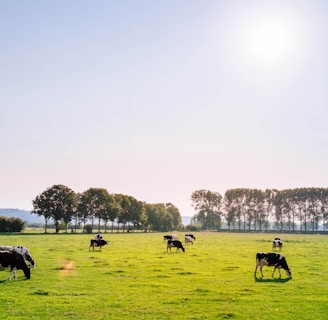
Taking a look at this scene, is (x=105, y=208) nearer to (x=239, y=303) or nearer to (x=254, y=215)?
(x=254, y=215)

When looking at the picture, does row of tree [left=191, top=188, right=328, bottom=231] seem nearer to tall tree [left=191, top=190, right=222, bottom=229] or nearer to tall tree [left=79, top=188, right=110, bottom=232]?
tall tree [left=191, top=190, right=222, bottom=229]

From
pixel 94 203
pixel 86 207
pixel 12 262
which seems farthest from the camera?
pixel 94 203

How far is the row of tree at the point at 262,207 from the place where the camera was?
579ft

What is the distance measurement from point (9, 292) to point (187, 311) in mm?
10469

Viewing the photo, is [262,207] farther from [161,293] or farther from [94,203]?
Result: [161,293]

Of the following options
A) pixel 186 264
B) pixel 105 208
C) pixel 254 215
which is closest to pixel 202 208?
pixel 254 215

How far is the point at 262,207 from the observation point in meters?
186

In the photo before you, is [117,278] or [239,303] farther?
[117,278]

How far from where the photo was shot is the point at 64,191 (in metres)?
126

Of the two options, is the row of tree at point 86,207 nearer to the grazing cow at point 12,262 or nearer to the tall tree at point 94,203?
the tall tree at point 94,203

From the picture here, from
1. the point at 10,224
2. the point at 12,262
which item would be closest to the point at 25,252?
the point at 12,262

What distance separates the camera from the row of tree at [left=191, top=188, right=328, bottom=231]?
176 m

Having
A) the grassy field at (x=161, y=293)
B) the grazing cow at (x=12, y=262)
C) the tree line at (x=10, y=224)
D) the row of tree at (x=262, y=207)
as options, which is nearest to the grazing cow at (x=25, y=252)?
the grassy field at (x=161, y=293)

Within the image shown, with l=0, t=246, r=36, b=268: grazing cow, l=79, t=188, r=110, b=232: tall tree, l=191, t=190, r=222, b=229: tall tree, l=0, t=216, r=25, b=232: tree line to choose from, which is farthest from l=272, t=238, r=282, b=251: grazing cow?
l=191, t=190, r=222, b=229: tall tree
